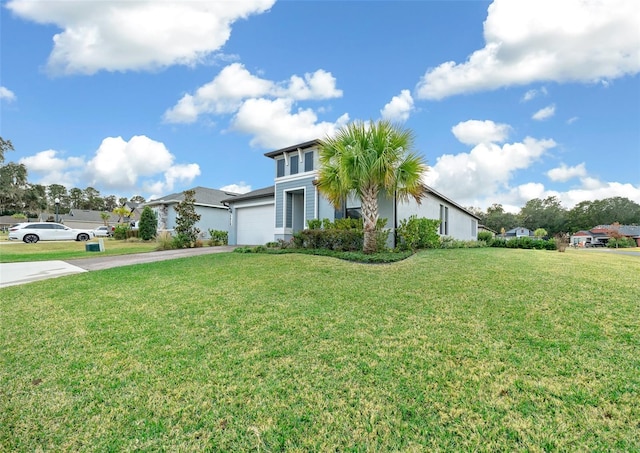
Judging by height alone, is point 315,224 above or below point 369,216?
below

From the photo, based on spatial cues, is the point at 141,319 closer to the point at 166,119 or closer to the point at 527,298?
the point at 527,298

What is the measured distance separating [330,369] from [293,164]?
12740 millimetres

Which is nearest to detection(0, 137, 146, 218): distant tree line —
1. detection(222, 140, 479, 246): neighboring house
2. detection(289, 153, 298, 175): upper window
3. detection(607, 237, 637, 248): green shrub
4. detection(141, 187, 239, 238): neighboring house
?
detection(141, 187, 239, 238): neighboring house

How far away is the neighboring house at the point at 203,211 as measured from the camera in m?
23.7

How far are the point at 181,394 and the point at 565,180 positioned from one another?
1243 inches

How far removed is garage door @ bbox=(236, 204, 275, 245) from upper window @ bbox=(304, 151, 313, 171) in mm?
3593

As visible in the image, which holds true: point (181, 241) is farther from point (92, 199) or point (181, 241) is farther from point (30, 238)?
point (92, 199)

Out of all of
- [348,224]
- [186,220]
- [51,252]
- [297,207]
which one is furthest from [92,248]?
[348,224]

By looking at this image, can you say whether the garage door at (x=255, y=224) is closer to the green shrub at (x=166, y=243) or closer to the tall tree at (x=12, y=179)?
the green shrub at (x=166, y=243)

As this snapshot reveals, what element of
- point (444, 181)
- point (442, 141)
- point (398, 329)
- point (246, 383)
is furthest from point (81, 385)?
point (444, 181)

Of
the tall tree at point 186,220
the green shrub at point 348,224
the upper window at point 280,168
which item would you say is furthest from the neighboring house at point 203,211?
the green shrub at point 348,224

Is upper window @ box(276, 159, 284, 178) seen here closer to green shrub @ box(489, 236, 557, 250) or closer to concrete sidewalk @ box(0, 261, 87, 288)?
concrete sidewalk @ box(0, 261, 87, 288)

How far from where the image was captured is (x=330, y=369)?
299 centimetres

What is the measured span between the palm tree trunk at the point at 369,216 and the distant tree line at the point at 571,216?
62.0m
